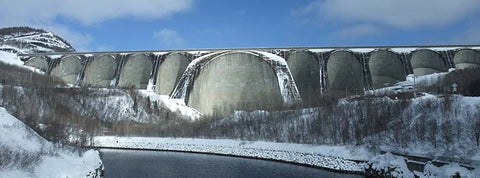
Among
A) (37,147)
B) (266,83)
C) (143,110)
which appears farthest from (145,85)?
(37,147)

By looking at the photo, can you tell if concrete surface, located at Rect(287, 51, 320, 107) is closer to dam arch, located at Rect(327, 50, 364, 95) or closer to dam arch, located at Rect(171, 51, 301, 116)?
dam arch, located at Rect(327, 50, 364, 95)

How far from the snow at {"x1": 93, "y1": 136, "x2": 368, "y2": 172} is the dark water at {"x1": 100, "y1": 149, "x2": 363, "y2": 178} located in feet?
3.02

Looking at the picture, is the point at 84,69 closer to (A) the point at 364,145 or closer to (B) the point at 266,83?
(B) the point at 266,83

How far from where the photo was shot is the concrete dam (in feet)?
161

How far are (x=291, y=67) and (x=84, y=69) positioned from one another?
84.1 ft

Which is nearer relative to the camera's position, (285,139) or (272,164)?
(272,164)

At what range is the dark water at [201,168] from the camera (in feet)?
68.9

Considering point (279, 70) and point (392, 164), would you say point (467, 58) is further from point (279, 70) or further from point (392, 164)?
point (392, 164)

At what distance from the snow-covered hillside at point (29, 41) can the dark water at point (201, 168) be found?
63.3 meters

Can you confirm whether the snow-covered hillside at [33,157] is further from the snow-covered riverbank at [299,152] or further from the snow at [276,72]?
the snow at [276,72]

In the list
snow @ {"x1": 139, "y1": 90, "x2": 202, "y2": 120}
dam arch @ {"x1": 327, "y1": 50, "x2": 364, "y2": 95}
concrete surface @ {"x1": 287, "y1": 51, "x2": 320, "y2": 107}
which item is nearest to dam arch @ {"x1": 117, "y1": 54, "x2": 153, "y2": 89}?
snow @ {"x1": 139, "y1": 90, "x2": 202, "y2": 120}

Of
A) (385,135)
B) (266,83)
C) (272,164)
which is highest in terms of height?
(266,83)

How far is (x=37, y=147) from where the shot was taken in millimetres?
13992

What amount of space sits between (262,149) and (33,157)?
60.3 ft
